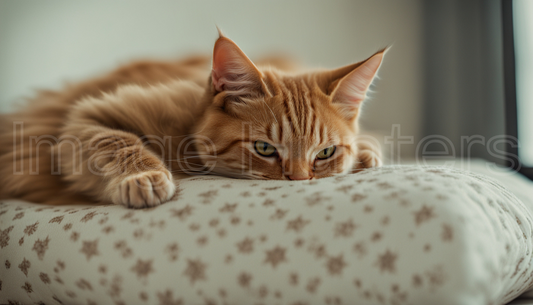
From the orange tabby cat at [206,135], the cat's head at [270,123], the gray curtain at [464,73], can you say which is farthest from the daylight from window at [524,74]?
the cat's head at [270,123]

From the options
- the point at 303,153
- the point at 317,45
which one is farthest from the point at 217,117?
the point at 317,45

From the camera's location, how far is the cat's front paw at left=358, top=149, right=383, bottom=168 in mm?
1239

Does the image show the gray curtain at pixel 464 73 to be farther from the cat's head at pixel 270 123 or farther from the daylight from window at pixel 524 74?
the cat's head at pixel 270 123

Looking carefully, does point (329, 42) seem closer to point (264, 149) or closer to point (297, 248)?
point (264, 149)

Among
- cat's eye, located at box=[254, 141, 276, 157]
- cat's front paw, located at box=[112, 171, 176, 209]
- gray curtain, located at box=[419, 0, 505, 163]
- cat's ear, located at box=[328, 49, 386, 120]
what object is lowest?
cat's front paw, located at box=[112, 171, 176, 209]

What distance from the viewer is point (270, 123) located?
1077mm

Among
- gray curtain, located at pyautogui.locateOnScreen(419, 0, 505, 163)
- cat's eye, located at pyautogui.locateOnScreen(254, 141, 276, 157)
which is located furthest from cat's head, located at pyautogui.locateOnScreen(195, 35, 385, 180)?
gray curtain, located at pyautogui.locateOnScreen(419, 0, 505, 163)

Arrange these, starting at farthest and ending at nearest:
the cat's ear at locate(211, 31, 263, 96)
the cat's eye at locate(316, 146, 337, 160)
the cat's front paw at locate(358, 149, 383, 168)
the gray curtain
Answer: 1. the gray curtain
2. the cat's front paw at locate(358, 149, 383, 168)
3. the cat's eye at locate(316, 146, 337, 160)
4. the cat's ear at locate(211, 31, 263, 96)

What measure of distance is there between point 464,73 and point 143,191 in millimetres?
2762

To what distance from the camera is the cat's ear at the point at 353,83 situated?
1.10 meters

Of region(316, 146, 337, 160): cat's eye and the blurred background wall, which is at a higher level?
the blurred background wall

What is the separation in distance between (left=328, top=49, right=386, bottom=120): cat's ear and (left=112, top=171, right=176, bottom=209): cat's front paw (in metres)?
0.62

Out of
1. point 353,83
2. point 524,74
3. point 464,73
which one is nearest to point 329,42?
point 464,73

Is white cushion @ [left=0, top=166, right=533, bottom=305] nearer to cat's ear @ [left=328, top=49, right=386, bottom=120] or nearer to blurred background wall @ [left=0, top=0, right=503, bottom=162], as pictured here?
cat's ear @ [left=328, top=49, right=386, bottom=120]
